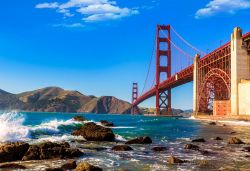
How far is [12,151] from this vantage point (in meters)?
14.2

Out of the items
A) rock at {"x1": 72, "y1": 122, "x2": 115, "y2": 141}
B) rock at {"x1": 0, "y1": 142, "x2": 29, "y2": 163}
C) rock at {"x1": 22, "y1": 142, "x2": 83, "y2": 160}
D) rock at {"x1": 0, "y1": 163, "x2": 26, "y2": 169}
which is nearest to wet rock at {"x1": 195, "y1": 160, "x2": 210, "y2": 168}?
rock at {"x1": 22, "y1": 142, "x2": 83, "y2": 160}

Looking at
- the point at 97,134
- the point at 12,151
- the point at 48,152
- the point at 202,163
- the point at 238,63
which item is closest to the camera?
the point at 202,163

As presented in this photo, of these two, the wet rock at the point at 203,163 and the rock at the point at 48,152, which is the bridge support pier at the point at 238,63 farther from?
the rock at the point at 48,152

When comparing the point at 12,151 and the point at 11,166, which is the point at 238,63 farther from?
the point at 11,166

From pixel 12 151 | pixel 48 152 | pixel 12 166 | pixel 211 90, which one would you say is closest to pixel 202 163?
pixel 48 152

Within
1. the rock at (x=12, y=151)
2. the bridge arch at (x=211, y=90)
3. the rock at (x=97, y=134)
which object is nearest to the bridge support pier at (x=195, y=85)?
the bridge arch at (x=211, y=90)

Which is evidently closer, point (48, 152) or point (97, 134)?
point (48, 152)

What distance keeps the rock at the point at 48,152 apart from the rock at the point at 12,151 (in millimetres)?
281

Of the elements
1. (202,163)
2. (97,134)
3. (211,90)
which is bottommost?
(202,163)

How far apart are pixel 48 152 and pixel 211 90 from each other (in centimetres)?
8061

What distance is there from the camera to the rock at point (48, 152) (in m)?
14.4

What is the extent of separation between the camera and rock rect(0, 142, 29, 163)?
13.9 metres

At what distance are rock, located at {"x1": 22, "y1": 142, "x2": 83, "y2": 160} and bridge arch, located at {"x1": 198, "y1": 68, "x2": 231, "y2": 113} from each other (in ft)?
226

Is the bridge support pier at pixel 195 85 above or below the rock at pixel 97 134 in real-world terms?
above
